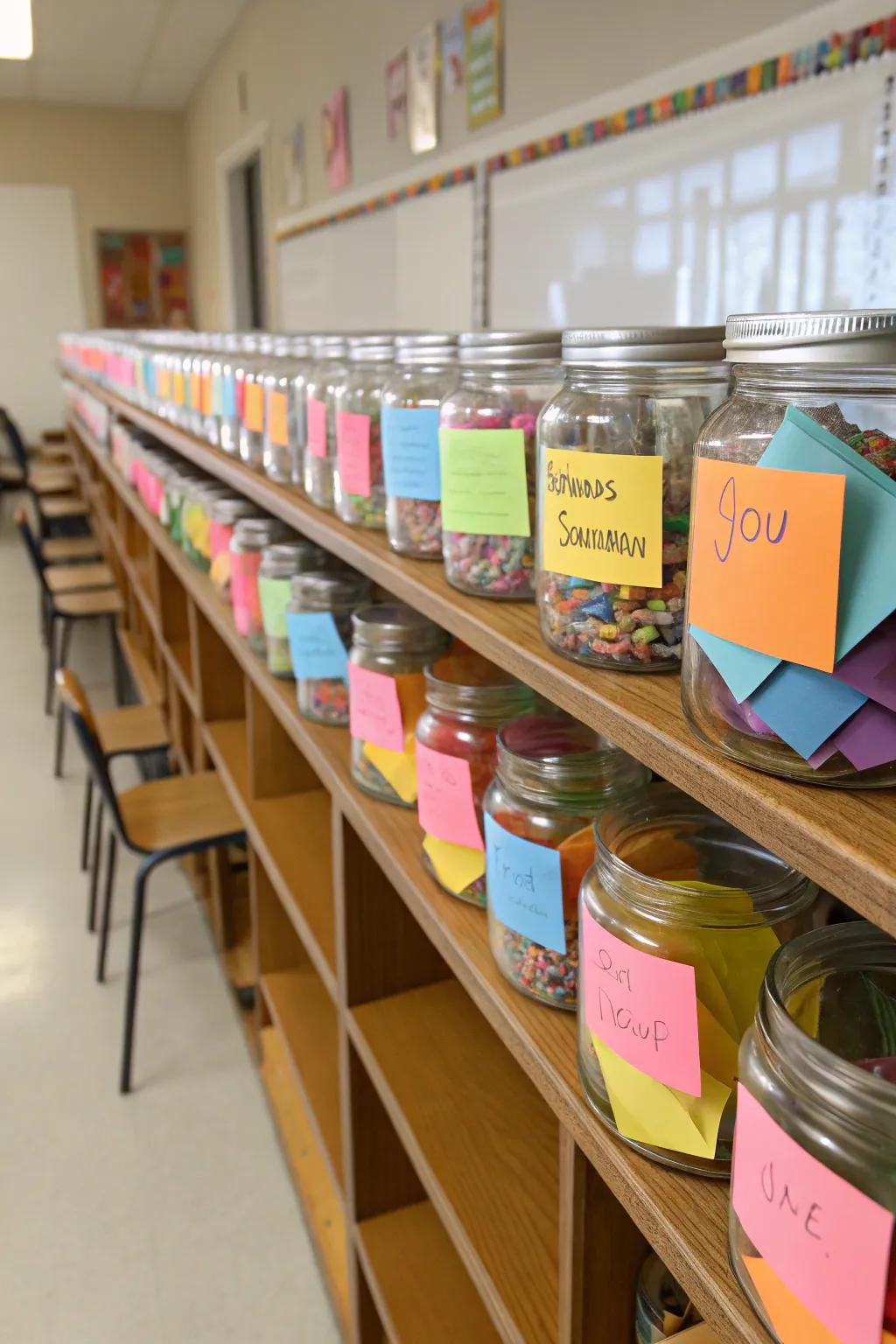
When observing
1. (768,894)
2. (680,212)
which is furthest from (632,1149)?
(680,212)

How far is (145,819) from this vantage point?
2.32 meters

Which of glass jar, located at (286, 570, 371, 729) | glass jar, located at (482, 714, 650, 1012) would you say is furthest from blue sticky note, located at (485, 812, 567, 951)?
glass jar, located at (286, 570, 371, 729)

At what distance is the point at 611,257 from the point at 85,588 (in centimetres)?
280

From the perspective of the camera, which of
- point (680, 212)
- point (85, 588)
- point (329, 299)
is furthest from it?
point (329, 299)

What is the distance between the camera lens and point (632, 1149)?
67cm

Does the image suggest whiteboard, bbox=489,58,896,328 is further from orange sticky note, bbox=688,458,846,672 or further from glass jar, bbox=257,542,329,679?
orange sticky note, bbox=688,458,846,672

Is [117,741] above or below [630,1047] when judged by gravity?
below

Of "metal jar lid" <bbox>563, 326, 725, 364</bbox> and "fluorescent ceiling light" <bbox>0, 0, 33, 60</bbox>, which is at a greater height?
"fluorescent ceiling light" <bbox>0, 0, 33, 60</bbox>

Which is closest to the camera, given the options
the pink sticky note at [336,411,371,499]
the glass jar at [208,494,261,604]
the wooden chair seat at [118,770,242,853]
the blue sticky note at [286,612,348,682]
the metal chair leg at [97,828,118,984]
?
the pink sticky note at [336,411,371,499]

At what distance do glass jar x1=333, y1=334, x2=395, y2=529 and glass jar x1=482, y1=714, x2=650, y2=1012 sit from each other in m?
0.41

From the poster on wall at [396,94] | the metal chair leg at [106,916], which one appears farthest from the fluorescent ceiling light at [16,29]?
the metal chair leg at [106,916]

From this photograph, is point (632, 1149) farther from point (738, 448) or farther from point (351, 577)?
point (351, 577)

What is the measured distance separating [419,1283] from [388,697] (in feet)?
2.50

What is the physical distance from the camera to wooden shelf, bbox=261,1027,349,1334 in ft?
5.65
